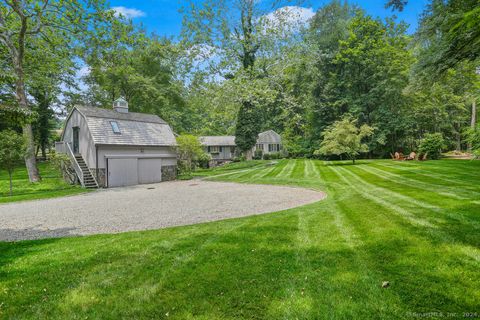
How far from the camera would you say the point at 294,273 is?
2990 mm

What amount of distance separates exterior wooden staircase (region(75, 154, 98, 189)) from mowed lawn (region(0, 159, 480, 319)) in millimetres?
11154

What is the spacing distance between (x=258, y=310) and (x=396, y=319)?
1223mm

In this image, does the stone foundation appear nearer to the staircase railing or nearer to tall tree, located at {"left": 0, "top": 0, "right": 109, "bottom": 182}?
the staircase railing

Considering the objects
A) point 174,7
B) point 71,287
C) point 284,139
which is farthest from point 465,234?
point 284,139

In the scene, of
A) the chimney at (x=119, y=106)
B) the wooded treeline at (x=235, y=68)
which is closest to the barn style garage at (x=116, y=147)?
the chimney at (x=119, y=106)

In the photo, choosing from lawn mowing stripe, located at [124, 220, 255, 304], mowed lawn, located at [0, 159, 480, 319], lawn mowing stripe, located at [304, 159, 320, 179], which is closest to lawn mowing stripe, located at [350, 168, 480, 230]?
mowed lawn, located at [0, 159, 480, 319]

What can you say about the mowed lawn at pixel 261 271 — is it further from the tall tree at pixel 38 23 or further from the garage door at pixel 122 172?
the tall tree at pixel 38 23

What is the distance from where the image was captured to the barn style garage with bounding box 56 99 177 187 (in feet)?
50.1

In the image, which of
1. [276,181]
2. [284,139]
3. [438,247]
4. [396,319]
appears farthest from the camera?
[284,139]

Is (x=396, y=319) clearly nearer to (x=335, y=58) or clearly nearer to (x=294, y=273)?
(x=294, y=273)

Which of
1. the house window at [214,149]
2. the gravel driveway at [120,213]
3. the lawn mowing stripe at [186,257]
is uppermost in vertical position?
the house window at [214,149]

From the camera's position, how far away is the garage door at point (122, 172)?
15570 millimetres

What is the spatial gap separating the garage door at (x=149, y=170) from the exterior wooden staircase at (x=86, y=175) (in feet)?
9.36

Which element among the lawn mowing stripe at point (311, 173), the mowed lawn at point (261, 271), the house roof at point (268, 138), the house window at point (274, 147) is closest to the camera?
the mowed lawn at point (261, 271)
